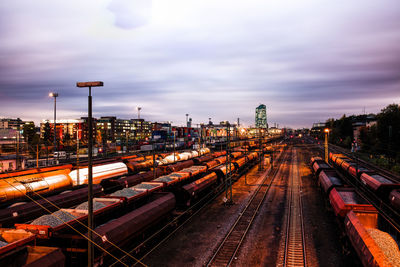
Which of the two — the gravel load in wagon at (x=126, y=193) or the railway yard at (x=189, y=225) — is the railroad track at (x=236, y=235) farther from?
the gravel load in wagon at (x=126, y=193)

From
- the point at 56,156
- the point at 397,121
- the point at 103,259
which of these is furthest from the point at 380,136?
the point at 56,156

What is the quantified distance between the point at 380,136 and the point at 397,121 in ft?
16.6

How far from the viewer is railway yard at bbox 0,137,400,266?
38.3 feet

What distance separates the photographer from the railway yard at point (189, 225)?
1166cm

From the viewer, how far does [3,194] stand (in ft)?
69.2

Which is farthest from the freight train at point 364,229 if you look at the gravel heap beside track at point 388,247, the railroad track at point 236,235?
the railroad track at point 236,235

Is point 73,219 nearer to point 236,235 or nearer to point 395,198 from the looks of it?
point 236,235

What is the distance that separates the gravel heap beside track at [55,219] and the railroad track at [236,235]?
8949 mm

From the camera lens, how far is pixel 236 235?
733 inches

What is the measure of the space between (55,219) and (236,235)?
12980mm

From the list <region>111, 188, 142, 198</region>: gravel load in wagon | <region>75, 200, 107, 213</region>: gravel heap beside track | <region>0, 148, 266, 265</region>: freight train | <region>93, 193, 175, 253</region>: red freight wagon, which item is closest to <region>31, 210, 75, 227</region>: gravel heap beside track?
<region>0, 148, 266, 265</region>: freight train

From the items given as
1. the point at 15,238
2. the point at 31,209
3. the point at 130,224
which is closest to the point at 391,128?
the point at 130,224

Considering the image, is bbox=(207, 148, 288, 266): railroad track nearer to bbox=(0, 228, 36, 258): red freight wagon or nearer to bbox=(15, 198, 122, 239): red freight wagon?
bbox=(15, 198, 122, 239): red freight wagon

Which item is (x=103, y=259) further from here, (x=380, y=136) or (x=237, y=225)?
(x=380, y=136)
